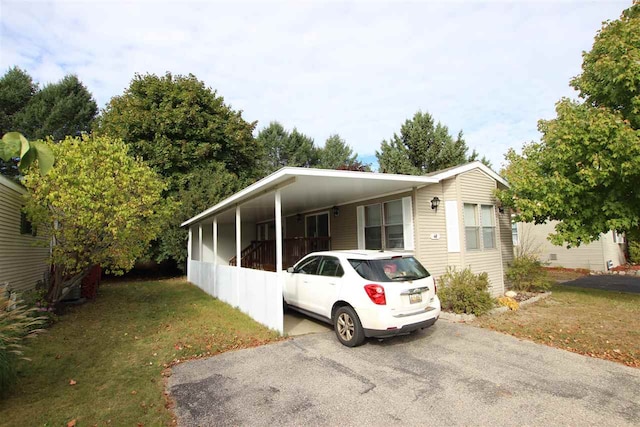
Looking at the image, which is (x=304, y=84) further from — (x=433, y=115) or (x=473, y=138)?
(x=473, y=138)

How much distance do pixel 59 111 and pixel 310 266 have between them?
22963mm

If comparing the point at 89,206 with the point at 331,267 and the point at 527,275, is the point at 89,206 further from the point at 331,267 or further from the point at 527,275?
the point at 527,275

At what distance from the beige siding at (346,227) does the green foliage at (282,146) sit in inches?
828

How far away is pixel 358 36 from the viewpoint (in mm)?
8922

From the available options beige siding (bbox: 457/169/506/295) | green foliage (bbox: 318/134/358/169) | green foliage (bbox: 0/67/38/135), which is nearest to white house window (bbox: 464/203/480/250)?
beige siding (bbox: 457/169/506/295)

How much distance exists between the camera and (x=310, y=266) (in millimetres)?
6949

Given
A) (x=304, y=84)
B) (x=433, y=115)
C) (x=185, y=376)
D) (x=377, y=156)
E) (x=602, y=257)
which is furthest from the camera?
(x=377, y=156)

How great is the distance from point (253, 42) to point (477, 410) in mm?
9851

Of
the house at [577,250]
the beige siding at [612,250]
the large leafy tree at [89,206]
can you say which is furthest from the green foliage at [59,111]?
the beige siding at [612,250]

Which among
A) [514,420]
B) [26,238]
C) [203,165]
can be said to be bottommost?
[514,420]

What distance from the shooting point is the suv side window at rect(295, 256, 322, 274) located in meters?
6.75

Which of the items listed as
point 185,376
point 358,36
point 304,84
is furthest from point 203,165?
point 185,376

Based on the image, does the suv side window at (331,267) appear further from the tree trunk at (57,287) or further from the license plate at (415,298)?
the tree trunk at (57,287)

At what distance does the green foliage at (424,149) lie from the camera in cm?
2458
